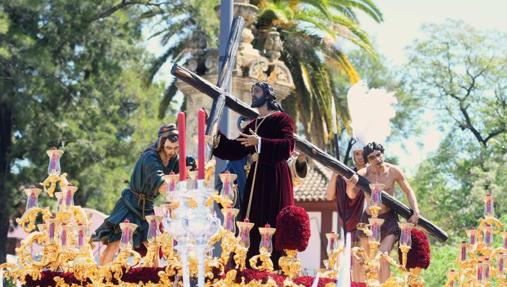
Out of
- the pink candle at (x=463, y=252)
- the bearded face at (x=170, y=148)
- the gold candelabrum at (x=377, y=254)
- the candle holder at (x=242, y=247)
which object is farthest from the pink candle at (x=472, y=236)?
the bearded face at (x=170, y=148)

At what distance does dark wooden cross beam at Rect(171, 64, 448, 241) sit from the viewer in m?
8.59

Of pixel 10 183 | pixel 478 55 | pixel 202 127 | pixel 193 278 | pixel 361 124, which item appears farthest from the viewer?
pixel 478 55

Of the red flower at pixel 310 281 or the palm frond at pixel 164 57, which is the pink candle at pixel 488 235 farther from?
the palm frond at pixel 164 57

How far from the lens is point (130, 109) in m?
29.2

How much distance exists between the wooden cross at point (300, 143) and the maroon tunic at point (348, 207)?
574 millimetres

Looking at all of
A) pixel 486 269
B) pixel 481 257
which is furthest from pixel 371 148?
pixel 486 269

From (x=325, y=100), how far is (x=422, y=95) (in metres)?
9.01

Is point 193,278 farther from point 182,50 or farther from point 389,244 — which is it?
point 182,50

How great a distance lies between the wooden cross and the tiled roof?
16.5 m

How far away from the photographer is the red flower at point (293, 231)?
679 centimetres

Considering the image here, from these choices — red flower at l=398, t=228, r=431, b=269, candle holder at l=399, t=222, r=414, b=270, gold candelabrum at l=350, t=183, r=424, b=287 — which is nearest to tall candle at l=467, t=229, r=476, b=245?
red flower at l=398, t=228, r=431, b=269

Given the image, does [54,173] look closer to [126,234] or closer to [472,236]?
[126,234]

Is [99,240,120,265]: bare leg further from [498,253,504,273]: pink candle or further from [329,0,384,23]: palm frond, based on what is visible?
[329,0,384,23]: palm frond

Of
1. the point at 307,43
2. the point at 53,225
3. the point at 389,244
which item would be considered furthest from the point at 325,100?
the point at 53,225
